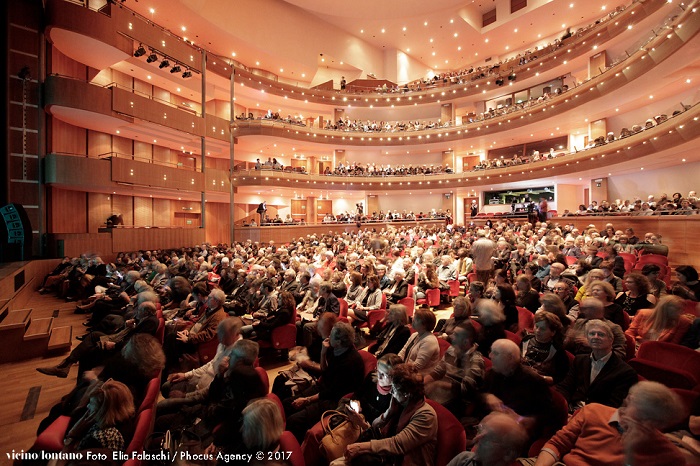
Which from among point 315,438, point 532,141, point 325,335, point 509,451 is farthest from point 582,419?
point 532,141

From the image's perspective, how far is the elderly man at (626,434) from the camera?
1.30 metres

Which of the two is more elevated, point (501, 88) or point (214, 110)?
point (501, 88)

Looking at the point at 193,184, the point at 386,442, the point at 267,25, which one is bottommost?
the point at 386,442

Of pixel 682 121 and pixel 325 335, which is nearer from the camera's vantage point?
pixel 325 335

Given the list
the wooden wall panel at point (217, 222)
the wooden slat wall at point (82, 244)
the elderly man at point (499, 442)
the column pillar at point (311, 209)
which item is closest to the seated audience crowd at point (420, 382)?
the elderly man at point (499, 442)

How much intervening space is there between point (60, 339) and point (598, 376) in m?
5.95

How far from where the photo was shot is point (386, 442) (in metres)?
1.71

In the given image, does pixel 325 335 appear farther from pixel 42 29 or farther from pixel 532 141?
pixel 532 141

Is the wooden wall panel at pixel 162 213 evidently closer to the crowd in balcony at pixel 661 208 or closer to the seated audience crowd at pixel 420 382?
the seated audience crowd at pixel 420 382

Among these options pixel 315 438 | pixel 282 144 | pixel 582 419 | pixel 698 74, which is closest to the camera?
pixel 582 419

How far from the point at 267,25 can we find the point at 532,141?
53.8 feet

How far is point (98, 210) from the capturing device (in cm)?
1303

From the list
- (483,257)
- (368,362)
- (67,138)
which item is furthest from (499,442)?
(67,138)

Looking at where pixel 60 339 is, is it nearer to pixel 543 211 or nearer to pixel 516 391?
pixel 516 391
